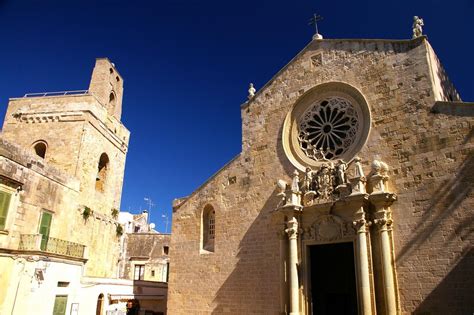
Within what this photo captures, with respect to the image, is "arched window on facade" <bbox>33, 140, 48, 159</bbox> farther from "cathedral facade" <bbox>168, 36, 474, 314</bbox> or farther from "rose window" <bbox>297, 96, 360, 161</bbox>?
"rose window" <bbox>297, 96, 360, 161</bbox>

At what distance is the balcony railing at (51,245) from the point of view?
1371cm

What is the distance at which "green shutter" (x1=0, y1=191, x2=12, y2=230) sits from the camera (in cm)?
1323

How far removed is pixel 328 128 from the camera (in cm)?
1364

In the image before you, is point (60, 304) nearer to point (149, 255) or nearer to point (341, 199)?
point (341, 199)

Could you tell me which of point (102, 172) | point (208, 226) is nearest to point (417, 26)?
point (208, 226)

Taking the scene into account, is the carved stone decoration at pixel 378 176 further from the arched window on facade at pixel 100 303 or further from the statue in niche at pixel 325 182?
the arched window on facade at pixel 100 303

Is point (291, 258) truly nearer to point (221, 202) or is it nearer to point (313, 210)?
point (313, 210)

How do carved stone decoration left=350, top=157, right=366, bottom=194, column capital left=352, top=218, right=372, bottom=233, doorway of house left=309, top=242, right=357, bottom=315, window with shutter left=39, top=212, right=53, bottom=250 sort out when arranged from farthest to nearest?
1. window with shutter left=39, top=212, right=53, bottom=250
2. doorway of house left=309, top=242, right=357, bottom=315
3. carved stone decoration left=350, top=157, right=366, bottom=194
4. column capital left=352, top=218, right=372, bottom=233

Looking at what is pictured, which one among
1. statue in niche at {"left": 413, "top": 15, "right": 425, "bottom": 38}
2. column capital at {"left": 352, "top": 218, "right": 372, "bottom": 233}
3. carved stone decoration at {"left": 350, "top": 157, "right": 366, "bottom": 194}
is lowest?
column capital at {"left": 352, "top": 218, "right": 372, "bottom": 233}

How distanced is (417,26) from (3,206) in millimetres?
15216

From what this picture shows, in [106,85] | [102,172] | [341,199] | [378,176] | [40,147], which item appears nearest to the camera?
[378,176]

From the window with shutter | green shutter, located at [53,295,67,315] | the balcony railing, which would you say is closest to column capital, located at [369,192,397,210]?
the balcony railing

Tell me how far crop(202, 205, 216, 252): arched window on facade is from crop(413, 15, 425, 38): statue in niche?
9566mm

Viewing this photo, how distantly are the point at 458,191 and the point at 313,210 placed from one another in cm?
415
